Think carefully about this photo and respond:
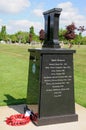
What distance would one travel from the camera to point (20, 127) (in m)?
6.71

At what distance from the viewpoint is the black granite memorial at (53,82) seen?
6.80m

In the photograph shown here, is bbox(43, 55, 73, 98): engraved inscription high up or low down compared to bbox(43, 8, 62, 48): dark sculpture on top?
down

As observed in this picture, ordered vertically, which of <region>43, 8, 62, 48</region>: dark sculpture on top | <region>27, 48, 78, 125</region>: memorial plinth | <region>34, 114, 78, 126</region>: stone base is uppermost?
<region>43, 8, 62, 48</region>: dark sculpture on top

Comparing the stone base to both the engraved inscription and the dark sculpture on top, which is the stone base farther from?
the dark sculpture on top

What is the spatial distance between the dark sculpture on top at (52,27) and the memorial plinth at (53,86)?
360 millimetres

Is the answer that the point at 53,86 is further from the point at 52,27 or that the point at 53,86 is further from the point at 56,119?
the point at 52,27

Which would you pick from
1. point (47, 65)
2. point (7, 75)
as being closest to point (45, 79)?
point (47, 65)

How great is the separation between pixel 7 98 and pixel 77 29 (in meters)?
52.7

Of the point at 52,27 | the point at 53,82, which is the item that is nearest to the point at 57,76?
the point at 53,82

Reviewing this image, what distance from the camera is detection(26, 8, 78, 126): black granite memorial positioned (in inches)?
268

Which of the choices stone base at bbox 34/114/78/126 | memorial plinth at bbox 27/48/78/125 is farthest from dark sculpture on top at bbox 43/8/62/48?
stone base at bbox 34/114/78/126

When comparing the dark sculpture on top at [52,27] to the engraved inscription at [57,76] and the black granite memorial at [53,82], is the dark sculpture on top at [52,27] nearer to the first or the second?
the black granite memorial at [53,82]

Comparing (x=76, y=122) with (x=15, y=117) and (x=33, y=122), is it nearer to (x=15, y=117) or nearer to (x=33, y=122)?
(x=33, y=122)

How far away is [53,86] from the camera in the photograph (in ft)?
22.6
